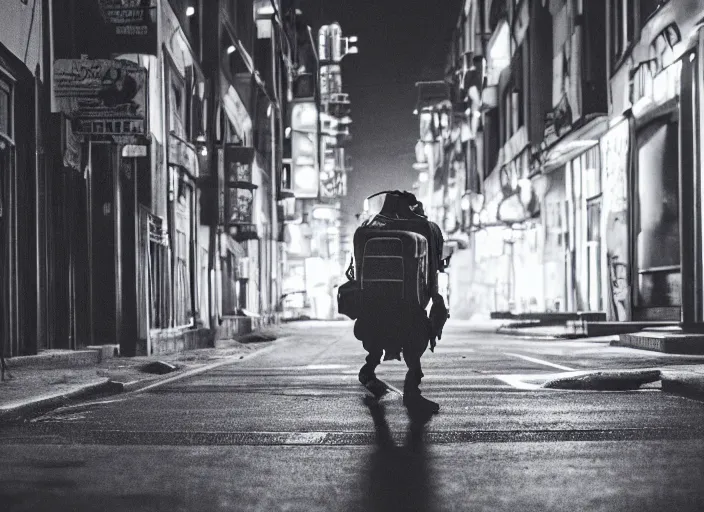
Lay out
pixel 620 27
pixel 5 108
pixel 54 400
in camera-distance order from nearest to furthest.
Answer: pixel 54 400
pixel 5 108
pixel 620 27

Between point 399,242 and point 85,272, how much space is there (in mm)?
11153

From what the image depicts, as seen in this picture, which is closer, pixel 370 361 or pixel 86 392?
pixel 370 361

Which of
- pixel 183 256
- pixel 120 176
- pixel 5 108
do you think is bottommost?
pixel 183 256

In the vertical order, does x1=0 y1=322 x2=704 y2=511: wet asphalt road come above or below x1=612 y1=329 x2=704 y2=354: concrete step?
above

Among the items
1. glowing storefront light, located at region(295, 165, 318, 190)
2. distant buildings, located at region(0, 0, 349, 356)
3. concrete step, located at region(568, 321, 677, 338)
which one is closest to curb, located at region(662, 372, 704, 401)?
distant buildings, located at region(0, 0, 349, 356)

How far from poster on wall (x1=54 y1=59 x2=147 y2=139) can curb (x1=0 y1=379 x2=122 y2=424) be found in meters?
6.13

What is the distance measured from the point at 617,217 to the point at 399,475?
25.1 metres

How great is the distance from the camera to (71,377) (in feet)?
42.8

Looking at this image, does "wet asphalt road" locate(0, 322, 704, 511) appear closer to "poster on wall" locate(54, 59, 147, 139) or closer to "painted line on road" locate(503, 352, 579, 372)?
"painted line on road" locate(503, 352, 579, 372)

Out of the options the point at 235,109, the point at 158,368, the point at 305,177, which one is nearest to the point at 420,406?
the point at 158,368

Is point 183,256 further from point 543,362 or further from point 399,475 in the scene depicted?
point 399,475

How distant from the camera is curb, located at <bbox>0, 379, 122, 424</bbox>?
8.87 m

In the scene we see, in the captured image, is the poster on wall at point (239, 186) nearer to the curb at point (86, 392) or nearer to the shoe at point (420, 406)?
the curb at point (86, 392)

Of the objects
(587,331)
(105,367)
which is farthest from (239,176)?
(105,367)
